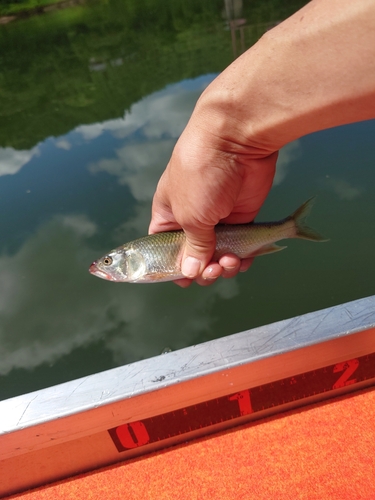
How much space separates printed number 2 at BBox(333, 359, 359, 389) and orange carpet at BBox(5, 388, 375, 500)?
107 mm

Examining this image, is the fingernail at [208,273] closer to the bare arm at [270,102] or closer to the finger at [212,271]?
the finger at [212,271]

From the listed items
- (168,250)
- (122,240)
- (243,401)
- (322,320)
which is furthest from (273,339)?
(122,240)

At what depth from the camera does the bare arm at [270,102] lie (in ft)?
3.54

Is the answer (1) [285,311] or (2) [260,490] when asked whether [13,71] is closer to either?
(1) [285,311]

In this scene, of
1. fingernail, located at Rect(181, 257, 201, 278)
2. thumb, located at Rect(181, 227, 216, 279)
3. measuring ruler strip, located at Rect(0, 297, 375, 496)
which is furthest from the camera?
fingernail, located at Rect(181, 257, 201, 278)

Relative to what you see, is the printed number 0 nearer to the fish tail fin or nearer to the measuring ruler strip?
the measuring ruler strip

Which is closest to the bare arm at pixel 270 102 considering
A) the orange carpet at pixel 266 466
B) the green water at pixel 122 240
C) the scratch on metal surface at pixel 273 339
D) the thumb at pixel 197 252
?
the thumb at pixel 197 252

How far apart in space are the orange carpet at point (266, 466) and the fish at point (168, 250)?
3.26 feet

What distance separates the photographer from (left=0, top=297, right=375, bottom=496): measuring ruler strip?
173cm

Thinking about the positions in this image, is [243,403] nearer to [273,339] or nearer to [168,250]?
[273,339]

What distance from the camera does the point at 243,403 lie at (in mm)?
2002

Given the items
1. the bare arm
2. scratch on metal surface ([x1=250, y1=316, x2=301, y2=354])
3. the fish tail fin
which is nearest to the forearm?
the bare arm

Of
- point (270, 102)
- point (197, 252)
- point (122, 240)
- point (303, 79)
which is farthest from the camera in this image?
point (122, 240)

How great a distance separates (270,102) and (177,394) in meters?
1.28
